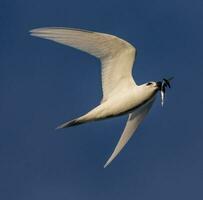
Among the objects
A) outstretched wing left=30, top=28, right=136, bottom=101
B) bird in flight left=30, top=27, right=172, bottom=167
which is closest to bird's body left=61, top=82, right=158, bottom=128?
bird in flight left=30, top=27, right=172, bottom=167

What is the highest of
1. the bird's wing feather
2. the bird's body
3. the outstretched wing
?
the outstretched wing

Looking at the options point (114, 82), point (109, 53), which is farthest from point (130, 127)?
point (109, 53)

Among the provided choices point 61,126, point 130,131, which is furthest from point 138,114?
point 61,126

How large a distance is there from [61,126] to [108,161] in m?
3.05

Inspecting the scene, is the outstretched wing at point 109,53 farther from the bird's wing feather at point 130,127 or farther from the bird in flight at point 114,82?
the bird's wing feather at point 130,127

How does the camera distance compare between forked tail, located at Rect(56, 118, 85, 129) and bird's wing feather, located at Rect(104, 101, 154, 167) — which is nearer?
forked tail, located at Rect(56, 118, 85, 129)

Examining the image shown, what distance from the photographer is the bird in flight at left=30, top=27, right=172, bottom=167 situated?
1348 inches

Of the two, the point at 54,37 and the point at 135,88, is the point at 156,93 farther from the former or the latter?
the point at 54,37

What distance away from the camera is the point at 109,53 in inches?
1398

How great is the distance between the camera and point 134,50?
35.7m

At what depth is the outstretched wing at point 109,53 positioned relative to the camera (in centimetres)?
3441

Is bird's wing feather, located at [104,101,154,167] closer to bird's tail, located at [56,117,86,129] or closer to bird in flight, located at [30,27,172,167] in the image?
bird in flight, located at [30,27,172,167]

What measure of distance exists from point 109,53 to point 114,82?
1082 millimetres

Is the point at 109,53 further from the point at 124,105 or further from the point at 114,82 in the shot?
the point at 124,105
